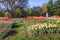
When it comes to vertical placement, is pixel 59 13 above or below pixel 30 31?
below

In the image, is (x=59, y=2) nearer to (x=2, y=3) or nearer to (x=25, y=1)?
(x=25, y=1)

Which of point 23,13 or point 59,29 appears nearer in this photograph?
point 59,29

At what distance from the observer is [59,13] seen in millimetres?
51344

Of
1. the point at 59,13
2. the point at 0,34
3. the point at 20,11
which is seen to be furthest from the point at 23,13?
the point at 0,34

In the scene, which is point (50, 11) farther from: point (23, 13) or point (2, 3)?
point (2, 3)

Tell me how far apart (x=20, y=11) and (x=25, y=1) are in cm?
320

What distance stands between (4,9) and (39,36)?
38903mm

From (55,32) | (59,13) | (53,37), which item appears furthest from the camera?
(59,13)

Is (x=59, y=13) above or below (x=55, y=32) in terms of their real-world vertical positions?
below

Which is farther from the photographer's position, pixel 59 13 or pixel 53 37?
pixel 59 13

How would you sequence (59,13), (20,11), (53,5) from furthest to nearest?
(53,5)
(59,13)
(20,11)

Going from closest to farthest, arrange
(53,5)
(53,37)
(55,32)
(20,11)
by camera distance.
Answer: (53,37), (55,32), (20,11), (53,5)

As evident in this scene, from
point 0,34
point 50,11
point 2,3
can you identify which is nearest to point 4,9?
point 2,3

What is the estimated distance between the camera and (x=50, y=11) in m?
55.1
